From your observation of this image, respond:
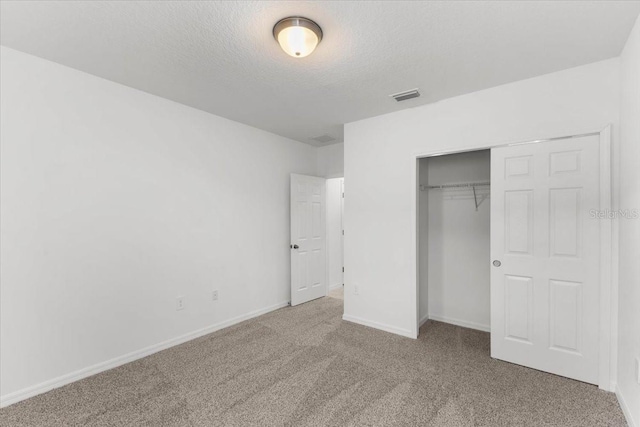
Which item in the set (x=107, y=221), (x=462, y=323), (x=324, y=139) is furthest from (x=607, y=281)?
(x=107, y=221)

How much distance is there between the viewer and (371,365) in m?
2.62

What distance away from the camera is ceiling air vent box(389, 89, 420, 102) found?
9.21 feet

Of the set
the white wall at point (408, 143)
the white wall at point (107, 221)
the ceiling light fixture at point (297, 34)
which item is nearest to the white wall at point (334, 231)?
the white wall at point (408, 143)

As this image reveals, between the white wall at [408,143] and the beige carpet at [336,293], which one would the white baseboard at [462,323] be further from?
the beige carpet at [336,293]

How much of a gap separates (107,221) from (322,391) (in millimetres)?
2342

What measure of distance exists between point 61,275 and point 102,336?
64 centimetres

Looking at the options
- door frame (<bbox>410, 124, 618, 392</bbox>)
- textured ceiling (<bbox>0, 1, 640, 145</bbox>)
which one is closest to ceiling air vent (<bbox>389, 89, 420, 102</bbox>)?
textured ceiling (<bbox>0, 1, 640, 145</bbox>)

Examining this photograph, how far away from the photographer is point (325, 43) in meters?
2.04

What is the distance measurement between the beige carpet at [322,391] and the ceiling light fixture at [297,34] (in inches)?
95.5

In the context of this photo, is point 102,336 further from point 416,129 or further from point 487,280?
point 487,280

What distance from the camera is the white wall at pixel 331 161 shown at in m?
4.76

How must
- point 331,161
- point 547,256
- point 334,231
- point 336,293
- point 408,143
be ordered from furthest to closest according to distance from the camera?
1. point 334,231
2. point 336,293
3. point 331,161
4. point 408,143
5. point 547,256

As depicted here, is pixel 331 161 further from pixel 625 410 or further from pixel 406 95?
pixel 625 410

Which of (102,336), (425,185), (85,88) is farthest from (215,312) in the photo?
(425,185)
